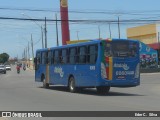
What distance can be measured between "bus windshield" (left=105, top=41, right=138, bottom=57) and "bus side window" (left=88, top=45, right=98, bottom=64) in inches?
25.0

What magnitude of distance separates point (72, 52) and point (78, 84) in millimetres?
2029

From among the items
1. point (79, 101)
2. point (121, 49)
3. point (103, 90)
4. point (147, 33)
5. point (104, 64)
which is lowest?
point (79, 101)

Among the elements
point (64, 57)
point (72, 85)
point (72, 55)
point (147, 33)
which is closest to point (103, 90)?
point (72, 85)

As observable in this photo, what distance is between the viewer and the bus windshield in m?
24.0

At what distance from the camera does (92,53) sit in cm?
2462

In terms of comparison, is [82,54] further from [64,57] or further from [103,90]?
[64,57]

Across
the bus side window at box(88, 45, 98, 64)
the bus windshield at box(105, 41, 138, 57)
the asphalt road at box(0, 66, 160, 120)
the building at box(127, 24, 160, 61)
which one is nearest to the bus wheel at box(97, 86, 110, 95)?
the asphalt road at box(0, 66, 160, 120)

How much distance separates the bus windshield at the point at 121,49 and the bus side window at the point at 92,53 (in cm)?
64

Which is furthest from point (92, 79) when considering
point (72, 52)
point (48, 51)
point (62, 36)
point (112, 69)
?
point (62, 36)

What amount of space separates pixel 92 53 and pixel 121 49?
1539mm

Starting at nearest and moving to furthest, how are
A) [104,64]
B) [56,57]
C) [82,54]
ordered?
[104,64] → [82,54] → [56,57]

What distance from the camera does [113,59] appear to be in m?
24.1

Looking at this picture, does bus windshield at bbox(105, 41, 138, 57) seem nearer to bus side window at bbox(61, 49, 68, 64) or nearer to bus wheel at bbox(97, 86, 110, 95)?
bus wheel at bbox(97, 86, 110, 95)

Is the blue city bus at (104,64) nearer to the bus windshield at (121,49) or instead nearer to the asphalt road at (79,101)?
the bus windshield at (121,49)
